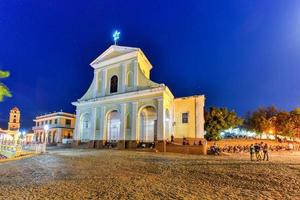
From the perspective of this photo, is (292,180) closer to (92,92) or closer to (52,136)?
(92,92)

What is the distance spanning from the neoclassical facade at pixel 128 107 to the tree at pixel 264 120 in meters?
25.9

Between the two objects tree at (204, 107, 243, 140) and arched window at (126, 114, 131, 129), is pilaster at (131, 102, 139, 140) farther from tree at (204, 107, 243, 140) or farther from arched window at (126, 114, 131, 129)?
tree at (204, 107, 243, 140)

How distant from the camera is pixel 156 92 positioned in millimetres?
23172

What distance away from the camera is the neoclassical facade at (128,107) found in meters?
24.3

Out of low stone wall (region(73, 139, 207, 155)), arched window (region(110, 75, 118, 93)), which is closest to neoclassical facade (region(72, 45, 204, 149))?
arched window (region(110, 75, 118, 93))

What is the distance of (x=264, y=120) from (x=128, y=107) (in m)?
34.5

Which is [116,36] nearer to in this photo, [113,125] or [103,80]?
[103,80]

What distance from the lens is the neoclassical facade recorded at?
24266mm

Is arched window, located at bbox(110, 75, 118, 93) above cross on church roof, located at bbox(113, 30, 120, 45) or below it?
below

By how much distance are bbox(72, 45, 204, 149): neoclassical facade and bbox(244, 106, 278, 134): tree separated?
85.0 feet

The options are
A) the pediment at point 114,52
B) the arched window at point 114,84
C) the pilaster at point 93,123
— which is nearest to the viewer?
the pilaster at point 93,123

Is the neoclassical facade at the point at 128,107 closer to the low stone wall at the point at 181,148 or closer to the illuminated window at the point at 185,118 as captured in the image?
the illuminated window at the point at 185,118

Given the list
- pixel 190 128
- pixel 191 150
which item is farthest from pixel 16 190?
pixel 190 128

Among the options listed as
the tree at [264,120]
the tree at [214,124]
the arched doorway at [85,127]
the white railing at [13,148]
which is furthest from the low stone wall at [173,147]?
the tree at [264,120]
